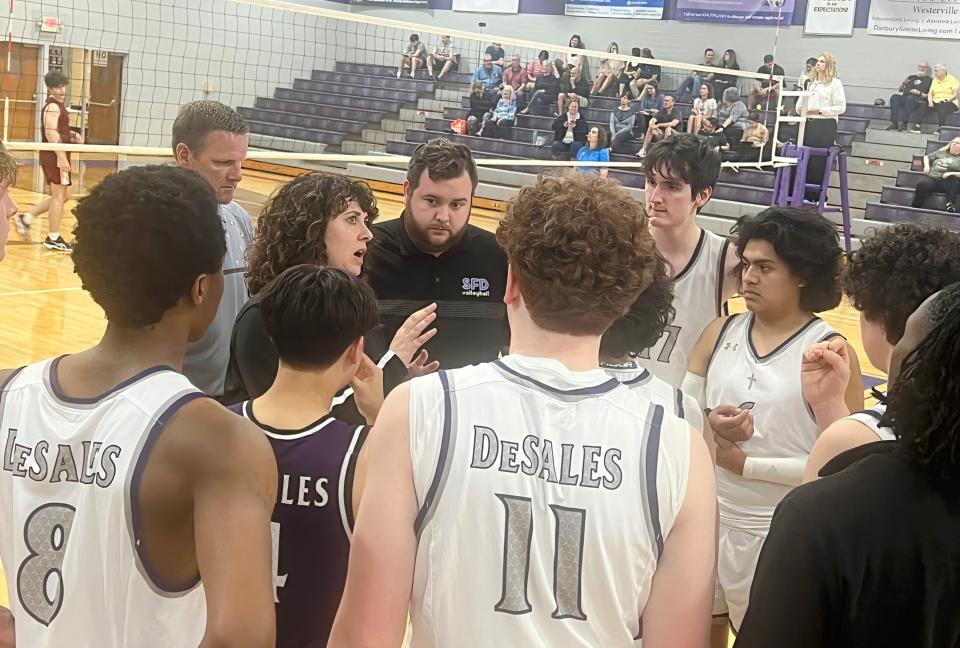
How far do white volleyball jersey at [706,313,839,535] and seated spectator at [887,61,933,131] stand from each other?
16618 mm

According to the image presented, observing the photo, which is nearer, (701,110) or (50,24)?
(701,110)

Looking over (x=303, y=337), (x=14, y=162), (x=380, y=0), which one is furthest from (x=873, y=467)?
(x=380, y=0)

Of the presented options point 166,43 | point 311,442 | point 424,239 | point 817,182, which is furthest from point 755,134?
point 311,442

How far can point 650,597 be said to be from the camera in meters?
1.63

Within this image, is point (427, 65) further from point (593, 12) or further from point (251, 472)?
point (251, 472)

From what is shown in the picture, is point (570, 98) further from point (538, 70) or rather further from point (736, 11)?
point (736, 11)

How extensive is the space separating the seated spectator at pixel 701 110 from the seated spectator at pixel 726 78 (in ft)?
3.68

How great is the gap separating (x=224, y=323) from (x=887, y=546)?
283 cm

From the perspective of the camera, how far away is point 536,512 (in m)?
1.56

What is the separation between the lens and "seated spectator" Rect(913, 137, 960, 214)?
14617 mm

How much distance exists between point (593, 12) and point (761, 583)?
22944 millimetres

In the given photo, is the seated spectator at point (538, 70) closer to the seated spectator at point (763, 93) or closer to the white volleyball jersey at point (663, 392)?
the seated spectator at point (763, 93)

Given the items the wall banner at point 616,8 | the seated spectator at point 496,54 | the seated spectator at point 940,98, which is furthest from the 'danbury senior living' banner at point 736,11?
the seated spectator at point 496,54

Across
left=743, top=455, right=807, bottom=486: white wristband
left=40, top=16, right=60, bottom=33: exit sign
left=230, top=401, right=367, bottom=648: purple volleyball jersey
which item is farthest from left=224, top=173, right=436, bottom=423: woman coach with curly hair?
left=40, top=16, right=60, bottom=33: exit sign
